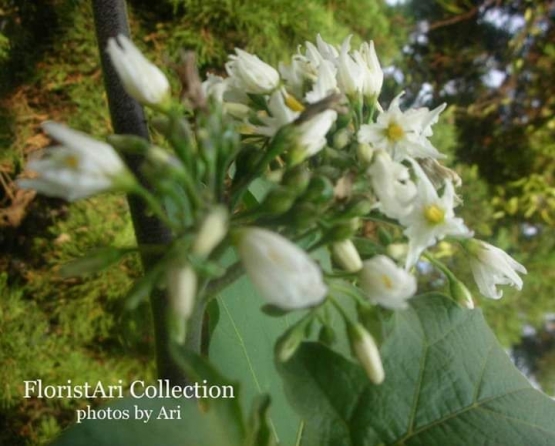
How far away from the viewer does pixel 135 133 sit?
1.26ft

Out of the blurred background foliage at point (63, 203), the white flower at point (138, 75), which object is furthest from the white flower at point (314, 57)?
the blurred background foliage at point (63, 203)

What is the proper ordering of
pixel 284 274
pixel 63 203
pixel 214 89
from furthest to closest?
pixel 63 203
pixel 214 89
pixel 284 274

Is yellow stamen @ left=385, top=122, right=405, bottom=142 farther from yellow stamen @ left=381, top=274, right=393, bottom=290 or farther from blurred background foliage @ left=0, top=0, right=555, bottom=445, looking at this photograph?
blurred background foliage @ left=0, top=0, right=555, bottom=445

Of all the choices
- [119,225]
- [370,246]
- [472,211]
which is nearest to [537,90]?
[472,211]

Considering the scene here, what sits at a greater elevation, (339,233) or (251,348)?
(339,233)

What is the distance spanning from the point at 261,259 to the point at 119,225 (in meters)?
0.75

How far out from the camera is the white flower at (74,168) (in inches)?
10.8

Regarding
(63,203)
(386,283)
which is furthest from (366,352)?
(63,203)

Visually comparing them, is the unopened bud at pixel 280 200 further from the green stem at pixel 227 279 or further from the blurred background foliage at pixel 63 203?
the blurred background foliage at pixel 63 203

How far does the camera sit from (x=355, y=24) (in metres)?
1.19

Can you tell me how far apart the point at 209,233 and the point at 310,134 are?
8 cm

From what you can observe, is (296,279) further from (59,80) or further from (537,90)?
(537,90)

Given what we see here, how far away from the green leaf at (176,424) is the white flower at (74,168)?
71 mm

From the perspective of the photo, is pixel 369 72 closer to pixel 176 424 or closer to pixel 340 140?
pixel 340 140
